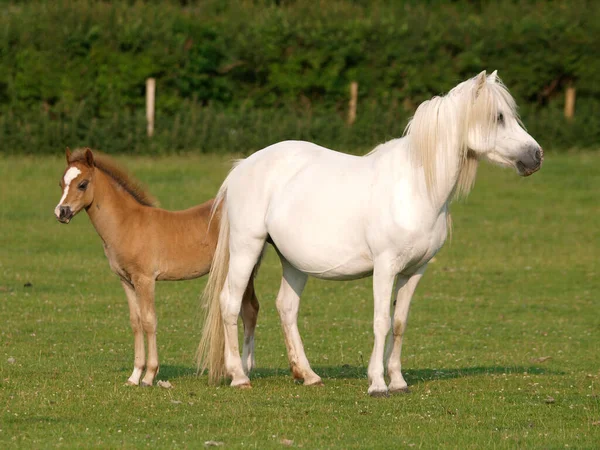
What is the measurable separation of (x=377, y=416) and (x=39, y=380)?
321cm

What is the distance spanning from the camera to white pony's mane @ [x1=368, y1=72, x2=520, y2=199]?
8.96 meters

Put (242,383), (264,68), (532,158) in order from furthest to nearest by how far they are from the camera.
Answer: (264,68) < (242,383) < (532,158)

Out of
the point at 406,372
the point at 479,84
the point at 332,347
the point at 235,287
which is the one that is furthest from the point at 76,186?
the point at 332,347

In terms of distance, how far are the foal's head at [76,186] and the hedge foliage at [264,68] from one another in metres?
18.6

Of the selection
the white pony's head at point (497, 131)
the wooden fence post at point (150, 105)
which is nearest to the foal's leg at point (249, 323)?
the white pony's head at point (497, 131)

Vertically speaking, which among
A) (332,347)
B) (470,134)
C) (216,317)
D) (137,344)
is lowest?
(332,347)

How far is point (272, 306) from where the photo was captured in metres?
15.9

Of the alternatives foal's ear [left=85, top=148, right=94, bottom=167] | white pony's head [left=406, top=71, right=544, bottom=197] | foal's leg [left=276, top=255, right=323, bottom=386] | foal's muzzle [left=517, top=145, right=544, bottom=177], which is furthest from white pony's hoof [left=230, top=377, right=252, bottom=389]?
foal's muzzle [left=517, top=145, right=544, bottom=177]

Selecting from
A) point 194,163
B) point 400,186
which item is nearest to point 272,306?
point 400,186

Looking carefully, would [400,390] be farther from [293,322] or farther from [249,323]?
[249,323]

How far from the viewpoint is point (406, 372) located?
11.0 m

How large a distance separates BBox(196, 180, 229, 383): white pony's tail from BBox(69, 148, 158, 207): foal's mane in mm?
735

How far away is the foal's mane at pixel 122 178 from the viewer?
9.85 m

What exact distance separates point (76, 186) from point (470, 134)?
3.30 metres
